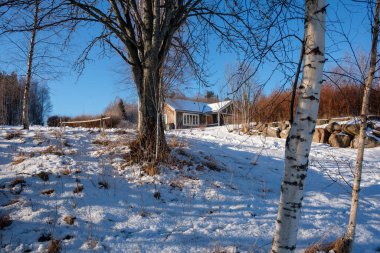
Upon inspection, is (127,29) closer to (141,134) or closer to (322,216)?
(141,134)

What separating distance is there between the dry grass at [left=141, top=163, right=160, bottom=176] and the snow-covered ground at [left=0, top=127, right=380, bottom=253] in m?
0.11

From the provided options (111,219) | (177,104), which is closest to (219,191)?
(111,219)

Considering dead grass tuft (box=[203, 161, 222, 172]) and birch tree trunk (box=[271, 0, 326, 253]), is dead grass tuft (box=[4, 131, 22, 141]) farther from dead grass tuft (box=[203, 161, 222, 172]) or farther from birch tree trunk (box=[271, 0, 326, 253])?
birch tree trunk (box=[271, 0, 326, 253])

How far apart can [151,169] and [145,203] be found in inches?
39.1

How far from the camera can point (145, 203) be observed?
4645mm

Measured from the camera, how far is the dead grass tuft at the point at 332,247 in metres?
3.66

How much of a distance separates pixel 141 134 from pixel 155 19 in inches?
99.4

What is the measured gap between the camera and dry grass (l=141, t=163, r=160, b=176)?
5529mm

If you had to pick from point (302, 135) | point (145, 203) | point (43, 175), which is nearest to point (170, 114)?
point (43, 175)

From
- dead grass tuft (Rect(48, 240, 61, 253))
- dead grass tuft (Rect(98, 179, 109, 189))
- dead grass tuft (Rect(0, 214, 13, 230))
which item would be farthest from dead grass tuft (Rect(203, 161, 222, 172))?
dead grass tuft (Rect(0, 214, 13, 230))

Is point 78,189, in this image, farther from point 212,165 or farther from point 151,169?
point 212,165

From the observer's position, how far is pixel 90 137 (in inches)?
308

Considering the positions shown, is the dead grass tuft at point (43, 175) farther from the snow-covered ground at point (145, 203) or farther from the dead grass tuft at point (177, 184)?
the dead grass tuft at point (177, 184)

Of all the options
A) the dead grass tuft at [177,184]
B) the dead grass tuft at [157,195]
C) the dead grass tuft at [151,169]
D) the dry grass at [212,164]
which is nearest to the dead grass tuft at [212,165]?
the dry grass at [212,164]
